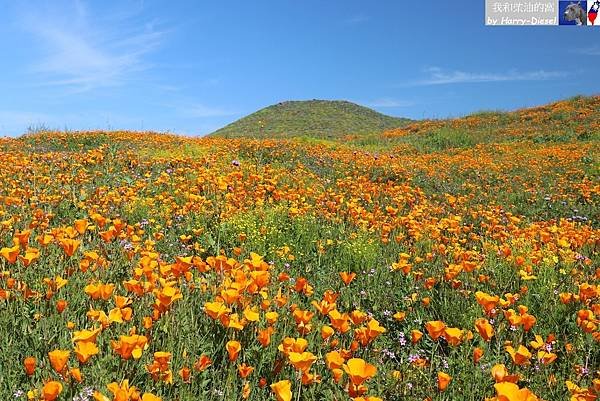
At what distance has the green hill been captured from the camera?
39156mm

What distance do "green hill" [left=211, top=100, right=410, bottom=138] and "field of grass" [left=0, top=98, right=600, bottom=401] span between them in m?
28.7

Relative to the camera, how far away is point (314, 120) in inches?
1730

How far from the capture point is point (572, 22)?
18812 mm

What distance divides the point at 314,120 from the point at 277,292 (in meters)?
41.0

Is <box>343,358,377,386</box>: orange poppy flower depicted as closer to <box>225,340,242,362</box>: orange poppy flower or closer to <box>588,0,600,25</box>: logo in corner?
<box>225,340,242,362</box>: orange poppy flower

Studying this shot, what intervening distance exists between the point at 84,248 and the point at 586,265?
5.23 metres

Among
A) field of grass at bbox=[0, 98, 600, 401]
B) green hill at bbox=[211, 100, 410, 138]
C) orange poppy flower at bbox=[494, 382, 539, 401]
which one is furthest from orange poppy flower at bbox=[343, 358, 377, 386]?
green hill at bbox=[211, 100, 410, 138]

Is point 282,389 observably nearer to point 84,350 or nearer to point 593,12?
point 84,350

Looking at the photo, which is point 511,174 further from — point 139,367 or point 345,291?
point 139,367

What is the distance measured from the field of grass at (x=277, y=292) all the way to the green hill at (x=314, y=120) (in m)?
28.7

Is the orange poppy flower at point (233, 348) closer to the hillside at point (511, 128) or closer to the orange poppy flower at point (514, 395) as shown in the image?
the orange poppy flower at point (514, 395)

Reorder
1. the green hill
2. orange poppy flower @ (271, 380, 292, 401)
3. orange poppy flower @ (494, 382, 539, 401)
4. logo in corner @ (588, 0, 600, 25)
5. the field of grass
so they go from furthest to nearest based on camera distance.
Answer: the green hill
logo in corner @ (588, 0, 600, 25)
the field of grass
orange poppy flower @ (271, 380, 292, 401)
orange poppy flower @ (494, 382, 539, 401)

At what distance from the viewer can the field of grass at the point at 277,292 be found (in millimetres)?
2496

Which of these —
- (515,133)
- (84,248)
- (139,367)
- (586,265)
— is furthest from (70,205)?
(515,133)
